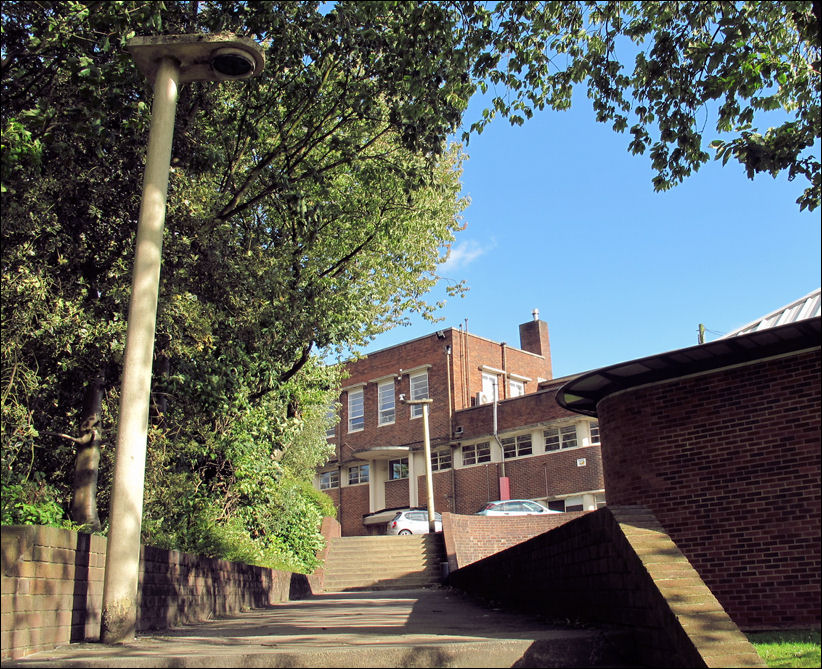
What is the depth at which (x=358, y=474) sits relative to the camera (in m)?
42.3

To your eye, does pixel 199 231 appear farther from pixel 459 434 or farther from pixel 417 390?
pixel 417 390

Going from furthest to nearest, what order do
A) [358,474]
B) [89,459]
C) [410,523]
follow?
[358,474] < [410,523] < [89,459]

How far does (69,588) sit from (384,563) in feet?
64.1

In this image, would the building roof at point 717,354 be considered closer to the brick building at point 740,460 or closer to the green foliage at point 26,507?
the brick building at point 740,460

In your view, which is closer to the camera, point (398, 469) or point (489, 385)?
point (398, 469)

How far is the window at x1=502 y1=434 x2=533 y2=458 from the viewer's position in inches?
1373

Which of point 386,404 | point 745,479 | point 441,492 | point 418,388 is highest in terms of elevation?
point 418,388

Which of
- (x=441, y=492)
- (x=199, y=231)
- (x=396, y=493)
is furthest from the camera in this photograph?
(x=396, y=493)

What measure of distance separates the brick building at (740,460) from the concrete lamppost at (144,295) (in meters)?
6.61

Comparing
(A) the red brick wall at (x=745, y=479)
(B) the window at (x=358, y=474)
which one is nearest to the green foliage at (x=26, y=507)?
(A) the red brick wall at (x=745, y=479)

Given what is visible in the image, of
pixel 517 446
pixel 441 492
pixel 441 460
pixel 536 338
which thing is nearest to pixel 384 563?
pixel 517 446

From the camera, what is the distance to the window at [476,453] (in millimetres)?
36281

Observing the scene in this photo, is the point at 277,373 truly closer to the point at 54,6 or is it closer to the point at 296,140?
the point at 296,140

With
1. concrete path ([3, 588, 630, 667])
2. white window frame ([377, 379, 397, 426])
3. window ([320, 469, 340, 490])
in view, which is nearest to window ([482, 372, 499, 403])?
white window frame ([377, 379, 397, 426])
